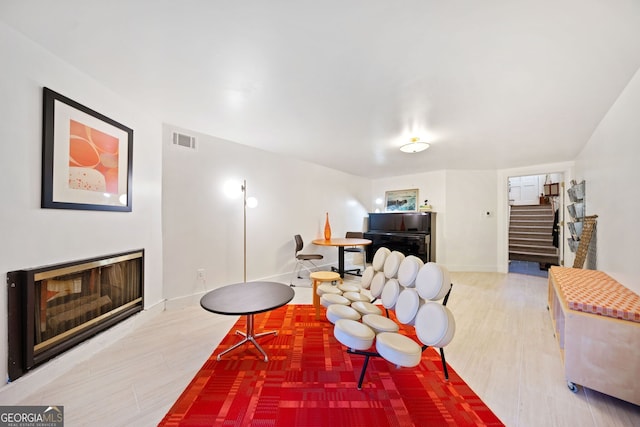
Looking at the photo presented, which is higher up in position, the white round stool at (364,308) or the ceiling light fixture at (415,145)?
the ceiling light fixture at (415,145)

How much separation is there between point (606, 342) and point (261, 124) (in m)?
3.66

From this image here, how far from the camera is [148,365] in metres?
1.90

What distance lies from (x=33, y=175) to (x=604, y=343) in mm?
4155

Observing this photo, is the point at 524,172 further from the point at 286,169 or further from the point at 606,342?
the point at 286,169

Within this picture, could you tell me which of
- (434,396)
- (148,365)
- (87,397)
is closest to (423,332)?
(434,396)

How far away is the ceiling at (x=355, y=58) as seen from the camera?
1312 mm

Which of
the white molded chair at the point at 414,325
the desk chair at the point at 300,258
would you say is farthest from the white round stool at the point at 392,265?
the desk chair at the point at 300,258

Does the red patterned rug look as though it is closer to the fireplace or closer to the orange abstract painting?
the fireplace

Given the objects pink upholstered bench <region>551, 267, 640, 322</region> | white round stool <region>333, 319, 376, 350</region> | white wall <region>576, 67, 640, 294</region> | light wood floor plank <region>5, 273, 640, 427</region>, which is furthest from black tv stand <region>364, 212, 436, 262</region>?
white round stool <region>333, 319, 376, 350</region>

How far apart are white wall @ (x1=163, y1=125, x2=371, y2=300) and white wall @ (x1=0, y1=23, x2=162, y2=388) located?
2.54 ft

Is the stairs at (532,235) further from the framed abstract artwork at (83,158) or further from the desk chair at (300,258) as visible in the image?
the framed abstract artwork at (83,158)

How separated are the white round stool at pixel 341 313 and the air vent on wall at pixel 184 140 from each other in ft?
9.47

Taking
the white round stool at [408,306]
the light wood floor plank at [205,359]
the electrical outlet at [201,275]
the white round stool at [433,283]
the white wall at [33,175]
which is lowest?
the light wood floor plank at [205,359]

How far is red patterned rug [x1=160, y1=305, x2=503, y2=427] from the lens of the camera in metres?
1.40
